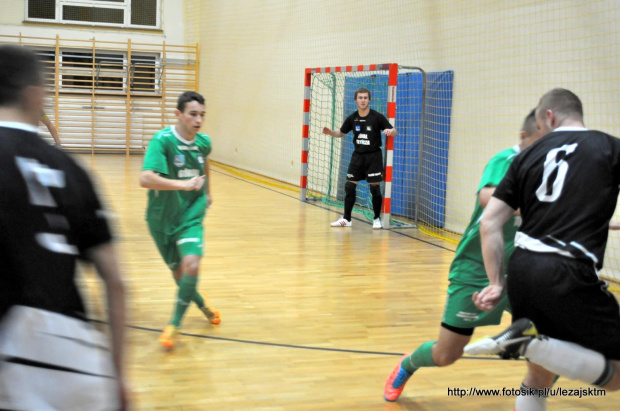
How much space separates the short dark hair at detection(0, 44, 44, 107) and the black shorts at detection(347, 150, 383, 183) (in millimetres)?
7944

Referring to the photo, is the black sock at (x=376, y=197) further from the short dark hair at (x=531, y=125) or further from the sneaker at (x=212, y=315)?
the short dark hair at (x=531, y=125)

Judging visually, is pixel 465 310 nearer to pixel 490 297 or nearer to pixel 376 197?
pixel 490 297

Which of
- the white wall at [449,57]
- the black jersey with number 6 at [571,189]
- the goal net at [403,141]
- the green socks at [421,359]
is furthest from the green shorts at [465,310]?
the goal net at [403,141]

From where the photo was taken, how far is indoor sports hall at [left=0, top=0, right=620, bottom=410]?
4.10m

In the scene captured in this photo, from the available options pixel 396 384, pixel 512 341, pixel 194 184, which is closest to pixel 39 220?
pixel 512 341

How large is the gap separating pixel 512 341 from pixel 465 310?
2.50 feet

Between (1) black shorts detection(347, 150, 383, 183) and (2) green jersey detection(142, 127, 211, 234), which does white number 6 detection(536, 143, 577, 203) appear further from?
(1) black shorts detection(347, 150, 383, 183)

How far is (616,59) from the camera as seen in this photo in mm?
6379

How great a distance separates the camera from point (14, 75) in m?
1.55

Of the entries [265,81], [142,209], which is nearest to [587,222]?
[142,209]

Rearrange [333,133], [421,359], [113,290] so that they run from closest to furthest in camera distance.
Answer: [113,290] → [421,359] → [333,133]

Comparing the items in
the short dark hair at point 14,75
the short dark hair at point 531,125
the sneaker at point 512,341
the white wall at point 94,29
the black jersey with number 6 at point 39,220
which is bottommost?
the sneaker at point 512,341

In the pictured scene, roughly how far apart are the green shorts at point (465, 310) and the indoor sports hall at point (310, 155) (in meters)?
0.69

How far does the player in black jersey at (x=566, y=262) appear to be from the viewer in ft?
8.07
